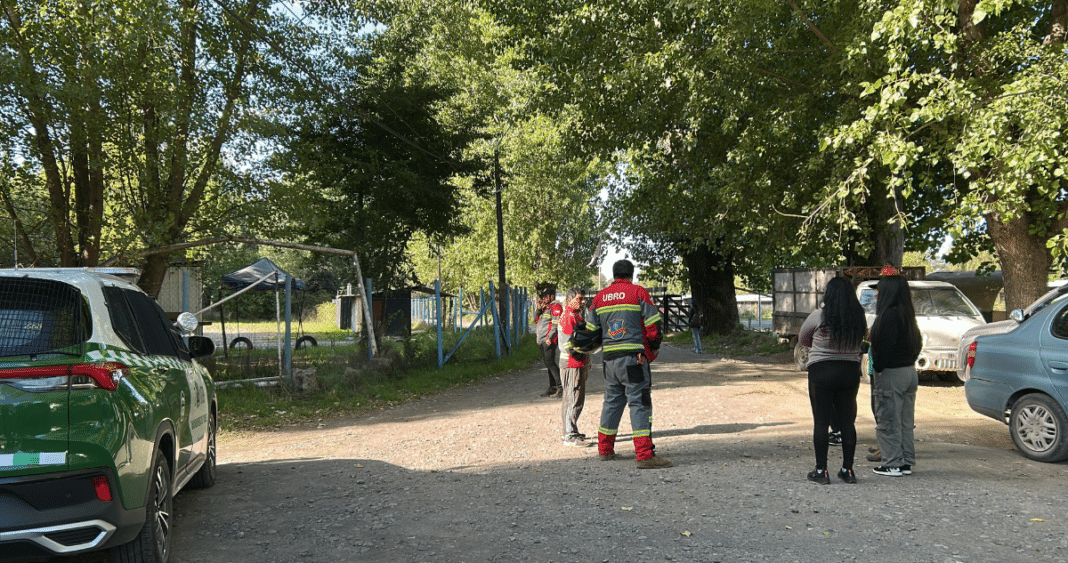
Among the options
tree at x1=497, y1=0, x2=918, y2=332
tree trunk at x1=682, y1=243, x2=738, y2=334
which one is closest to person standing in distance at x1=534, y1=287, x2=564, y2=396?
tree at x1=497, y1=0, x2=918, y2=332

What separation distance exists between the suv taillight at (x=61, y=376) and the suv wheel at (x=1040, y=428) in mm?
7960

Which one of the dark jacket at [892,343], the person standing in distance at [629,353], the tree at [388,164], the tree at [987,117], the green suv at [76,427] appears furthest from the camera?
the tree at [388,164]

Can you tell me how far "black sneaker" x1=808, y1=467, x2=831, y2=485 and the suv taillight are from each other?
5428mm

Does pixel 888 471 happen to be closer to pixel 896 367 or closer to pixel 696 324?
pixel 896 367

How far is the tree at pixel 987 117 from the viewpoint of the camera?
9953mm

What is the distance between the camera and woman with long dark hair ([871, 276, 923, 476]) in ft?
23.2

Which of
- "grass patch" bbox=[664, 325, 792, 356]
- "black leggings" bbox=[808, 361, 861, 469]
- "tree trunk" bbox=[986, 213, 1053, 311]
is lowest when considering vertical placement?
"grass patch" bbox=[664, 325, 792, 356]

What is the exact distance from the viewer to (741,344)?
26938 millimetres

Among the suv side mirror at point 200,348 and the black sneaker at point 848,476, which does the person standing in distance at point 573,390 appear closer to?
the black sneaker at point 848,476

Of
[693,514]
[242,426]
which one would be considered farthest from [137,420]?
[242,426]

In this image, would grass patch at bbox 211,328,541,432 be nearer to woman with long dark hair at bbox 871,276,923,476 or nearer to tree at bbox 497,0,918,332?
tree at bbox 497,0,918,332

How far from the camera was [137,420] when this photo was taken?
4320 millimetres

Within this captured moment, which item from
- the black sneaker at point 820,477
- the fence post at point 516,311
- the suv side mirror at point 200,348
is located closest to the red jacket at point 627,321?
the black sneaker at point 820,477

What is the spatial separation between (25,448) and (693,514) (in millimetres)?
4242
